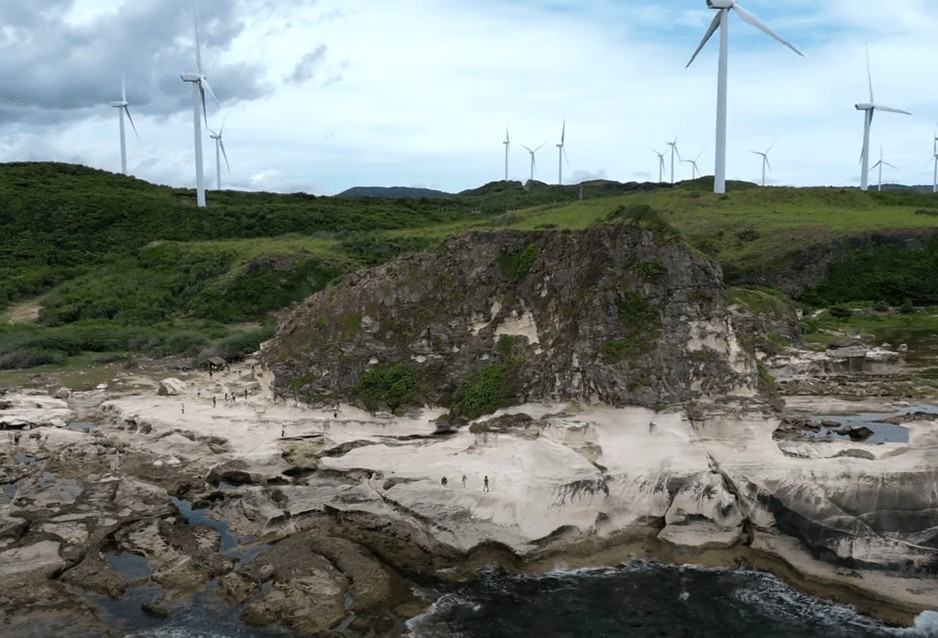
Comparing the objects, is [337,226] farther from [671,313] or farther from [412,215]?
[671,313]

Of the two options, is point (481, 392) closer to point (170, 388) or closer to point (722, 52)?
point (170, 388)

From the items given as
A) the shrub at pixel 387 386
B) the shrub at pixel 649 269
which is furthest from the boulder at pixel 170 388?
the shrub at pixel 649 269

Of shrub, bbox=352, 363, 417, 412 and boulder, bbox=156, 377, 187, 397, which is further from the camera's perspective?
boulder, bbox=156, 377, 187, 397

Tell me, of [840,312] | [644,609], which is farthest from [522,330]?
[840,312]

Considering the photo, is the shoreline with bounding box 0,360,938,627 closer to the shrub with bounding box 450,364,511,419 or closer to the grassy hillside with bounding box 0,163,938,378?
the shrub with bounding box 450,364,511,419

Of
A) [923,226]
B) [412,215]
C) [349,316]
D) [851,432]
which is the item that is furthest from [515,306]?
[412,215]

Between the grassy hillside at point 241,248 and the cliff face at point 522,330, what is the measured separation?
15.0 metres

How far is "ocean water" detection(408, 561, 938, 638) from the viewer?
19109 mm

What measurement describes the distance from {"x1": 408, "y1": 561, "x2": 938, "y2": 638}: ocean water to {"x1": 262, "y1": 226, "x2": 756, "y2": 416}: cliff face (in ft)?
27.6

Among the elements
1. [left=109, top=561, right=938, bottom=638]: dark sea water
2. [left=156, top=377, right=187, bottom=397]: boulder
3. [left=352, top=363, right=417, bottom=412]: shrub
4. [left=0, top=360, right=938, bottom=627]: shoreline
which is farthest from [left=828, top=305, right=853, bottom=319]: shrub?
[left=156, top=377, right=187, bottom=397]: boulder

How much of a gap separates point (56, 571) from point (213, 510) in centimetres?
555

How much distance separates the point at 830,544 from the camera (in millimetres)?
21953

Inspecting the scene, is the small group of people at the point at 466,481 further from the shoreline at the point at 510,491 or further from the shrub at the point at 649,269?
the shrub at the point at 649,269

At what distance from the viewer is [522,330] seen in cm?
3394
